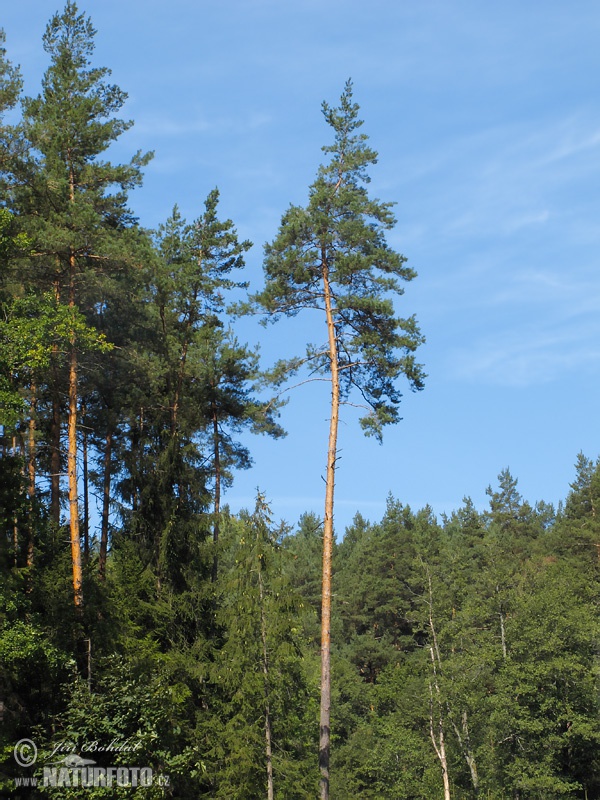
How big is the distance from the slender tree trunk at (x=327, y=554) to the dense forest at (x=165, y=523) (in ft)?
0.37

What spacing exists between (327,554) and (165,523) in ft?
33.3

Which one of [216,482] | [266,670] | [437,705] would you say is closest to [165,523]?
[216,482]

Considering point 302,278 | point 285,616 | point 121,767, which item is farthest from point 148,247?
point 121,767

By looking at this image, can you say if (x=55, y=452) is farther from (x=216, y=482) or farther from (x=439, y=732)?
(x=439, y=732)

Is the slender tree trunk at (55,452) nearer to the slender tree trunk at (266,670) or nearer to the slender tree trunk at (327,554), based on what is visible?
the slender tree trunk at (266,670)

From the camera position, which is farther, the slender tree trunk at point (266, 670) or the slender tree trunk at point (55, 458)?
the slender tree trunk at point (55, 458)

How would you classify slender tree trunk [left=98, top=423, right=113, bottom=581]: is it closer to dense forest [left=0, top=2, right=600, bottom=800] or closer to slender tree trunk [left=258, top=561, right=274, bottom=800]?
dense forest [left=0, top=2, right=600, bottom=800]

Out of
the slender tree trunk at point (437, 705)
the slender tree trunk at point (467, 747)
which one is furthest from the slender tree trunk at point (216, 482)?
the slender tree trunk at point (467, 747)

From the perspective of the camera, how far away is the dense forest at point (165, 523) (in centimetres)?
2102

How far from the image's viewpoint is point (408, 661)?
62719 millimetres

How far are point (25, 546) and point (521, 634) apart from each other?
26.0 meters

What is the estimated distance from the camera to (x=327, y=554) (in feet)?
77.8

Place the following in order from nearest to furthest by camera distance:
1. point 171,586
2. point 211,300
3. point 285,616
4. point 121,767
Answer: point 121,767 → point 285,616 → point 171,586 → point 211,300

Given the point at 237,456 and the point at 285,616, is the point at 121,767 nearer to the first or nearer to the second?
the point at 285,616
